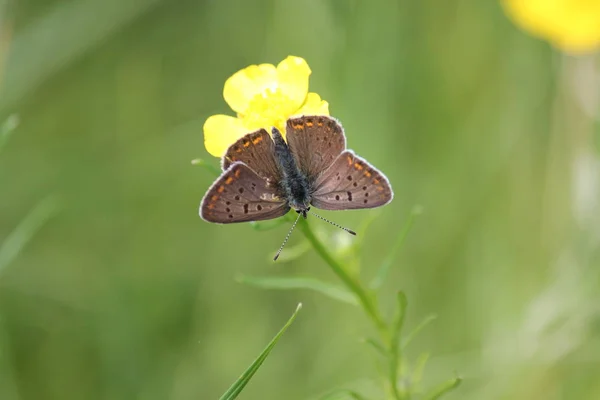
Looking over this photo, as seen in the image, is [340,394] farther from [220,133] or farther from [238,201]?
[220,133]

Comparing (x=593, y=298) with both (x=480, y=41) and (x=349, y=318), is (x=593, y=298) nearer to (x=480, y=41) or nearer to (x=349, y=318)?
(x=349, y=318)

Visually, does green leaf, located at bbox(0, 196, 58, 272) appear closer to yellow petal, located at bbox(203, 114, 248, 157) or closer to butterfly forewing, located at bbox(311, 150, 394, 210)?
yellow petal, located at bbox(203, 114, 248, 157)

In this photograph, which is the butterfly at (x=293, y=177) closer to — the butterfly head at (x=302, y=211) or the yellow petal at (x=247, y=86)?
the butterfly head at (x=302, y=211)

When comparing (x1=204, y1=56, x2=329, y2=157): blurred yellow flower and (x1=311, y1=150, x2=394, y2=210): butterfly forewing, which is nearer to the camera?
(x1=311, y1=150, x2=394, y2=210): butterfly forewing

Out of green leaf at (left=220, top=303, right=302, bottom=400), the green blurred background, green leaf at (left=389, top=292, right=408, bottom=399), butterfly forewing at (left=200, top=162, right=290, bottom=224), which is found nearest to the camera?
green leaf at (left=220, top=303, right=302, bottom=400)

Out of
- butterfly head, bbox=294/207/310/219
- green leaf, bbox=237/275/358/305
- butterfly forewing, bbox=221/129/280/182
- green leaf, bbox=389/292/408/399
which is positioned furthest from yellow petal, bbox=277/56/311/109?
green leaf, bbox=389/292/408/399

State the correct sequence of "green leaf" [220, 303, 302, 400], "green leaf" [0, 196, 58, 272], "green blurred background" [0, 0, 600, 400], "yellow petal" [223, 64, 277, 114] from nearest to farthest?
1. "green leaf" [220, 303, 302, 400]
2. "yellow petal" [223, 64, 277, 114]
3. "green leaf" [0, 196, 58, 272]
4. "green blurred background" [0, 0, 600, 400]

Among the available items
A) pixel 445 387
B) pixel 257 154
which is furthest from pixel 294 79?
pixel 445 387

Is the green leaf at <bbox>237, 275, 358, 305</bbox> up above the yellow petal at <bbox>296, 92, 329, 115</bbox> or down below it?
below
